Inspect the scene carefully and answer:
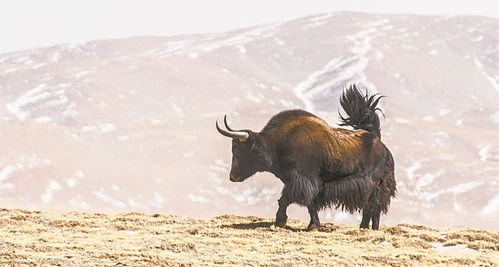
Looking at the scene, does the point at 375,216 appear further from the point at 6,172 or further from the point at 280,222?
the point at 6,172

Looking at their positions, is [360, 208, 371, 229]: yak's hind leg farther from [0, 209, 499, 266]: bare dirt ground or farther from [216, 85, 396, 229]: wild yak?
[0, 209, 499, 266]: bare dirt ground

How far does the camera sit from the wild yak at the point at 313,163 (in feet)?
45.1

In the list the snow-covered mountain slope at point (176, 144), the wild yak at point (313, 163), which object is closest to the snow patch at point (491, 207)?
the snow-covered mountain slope at point (176, 144)

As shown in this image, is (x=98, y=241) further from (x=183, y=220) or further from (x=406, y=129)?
(x=406, y=129)

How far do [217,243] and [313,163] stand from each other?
287 cm

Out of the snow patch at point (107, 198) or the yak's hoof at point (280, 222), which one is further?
the snow patch at point (107, 198)

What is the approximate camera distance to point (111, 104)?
557 feet

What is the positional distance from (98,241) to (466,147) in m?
146

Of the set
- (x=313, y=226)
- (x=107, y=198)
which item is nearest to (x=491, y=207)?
(x=107, y=198)

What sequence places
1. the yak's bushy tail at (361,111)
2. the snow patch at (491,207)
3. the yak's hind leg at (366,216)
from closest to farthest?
the yak's hind leg at (366,216), the yak's bushy tail at (361,111), the snow patch at (491,207)

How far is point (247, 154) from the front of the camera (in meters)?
14.1

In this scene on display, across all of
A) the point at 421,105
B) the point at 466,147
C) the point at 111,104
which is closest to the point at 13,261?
the point at 466,147

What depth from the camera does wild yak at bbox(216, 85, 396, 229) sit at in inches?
541

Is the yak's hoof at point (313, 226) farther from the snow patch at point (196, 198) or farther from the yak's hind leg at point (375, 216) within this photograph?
the snow patch at point (196, 198)
